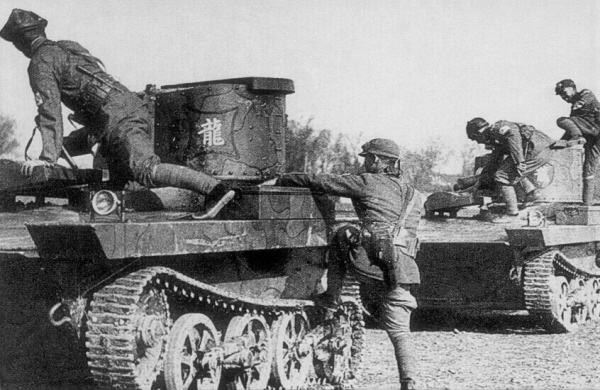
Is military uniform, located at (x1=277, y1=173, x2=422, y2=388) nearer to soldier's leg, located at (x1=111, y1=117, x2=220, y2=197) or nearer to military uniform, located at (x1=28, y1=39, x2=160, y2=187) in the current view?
soldier's leg, located at (x1=111, y1=117, x2=220, y2=197)

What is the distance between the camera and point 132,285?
15.7 feet

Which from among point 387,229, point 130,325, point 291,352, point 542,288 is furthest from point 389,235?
point 542,288

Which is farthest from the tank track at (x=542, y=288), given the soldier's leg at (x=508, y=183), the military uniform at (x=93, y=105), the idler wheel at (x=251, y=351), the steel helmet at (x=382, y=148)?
the military uniform at (x=93, y=105)

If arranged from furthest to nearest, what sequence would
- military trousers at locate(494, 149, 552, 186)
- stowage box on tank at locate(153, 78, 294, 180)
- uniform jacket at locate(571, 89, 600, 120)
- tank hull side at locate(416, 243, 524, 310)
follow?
uniform jacket at locate(571, 89, 600, 120) → military trousers at locate(494, 149, 552, 186) → tank hull side at locate(416, 243, 524, 310) → stowage box on tank at locate(153, 78, 294, 180)

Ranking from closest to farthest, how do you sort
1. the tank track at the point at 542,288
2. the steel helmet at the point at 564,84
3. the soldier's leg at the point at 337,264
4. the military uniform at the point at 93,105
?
the military uniform at the point at 93,105, the soldier's leg at the point at 337,264, the tank track at the point at 542,288, the steel helmet at the point at 564,84

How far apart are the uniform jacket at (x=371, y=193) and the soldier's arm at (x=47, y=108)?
1.65m

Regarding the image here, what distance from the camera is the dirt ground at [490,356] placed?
7188 millimetres

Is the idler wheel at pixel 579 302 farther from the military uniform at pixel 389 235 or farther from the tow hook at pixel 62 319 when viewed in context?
the tow hook at pixel 62 319

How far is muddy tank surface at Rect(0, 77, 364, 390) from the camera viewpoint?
4781 mm

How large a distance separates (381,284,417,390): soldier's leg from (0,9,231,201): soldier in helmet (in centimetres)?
160

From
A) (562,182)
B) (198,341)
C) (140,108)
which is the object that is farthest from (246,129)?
(562,182)

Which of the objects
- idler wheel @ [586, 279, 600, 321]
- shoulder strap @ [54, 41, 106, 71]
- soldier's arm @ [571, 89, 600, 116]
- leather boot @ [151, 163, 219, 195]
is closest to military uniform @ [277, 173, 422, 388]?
leather boot @ [151, 163, 219, 195]

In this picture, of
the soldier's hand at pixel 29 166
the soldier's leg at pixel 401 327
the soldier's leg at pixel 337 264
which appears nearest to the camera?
the soldier's hand at pixel 29 166

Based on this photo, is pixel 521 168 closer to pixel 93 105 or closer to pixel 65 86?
pixel 93 105
